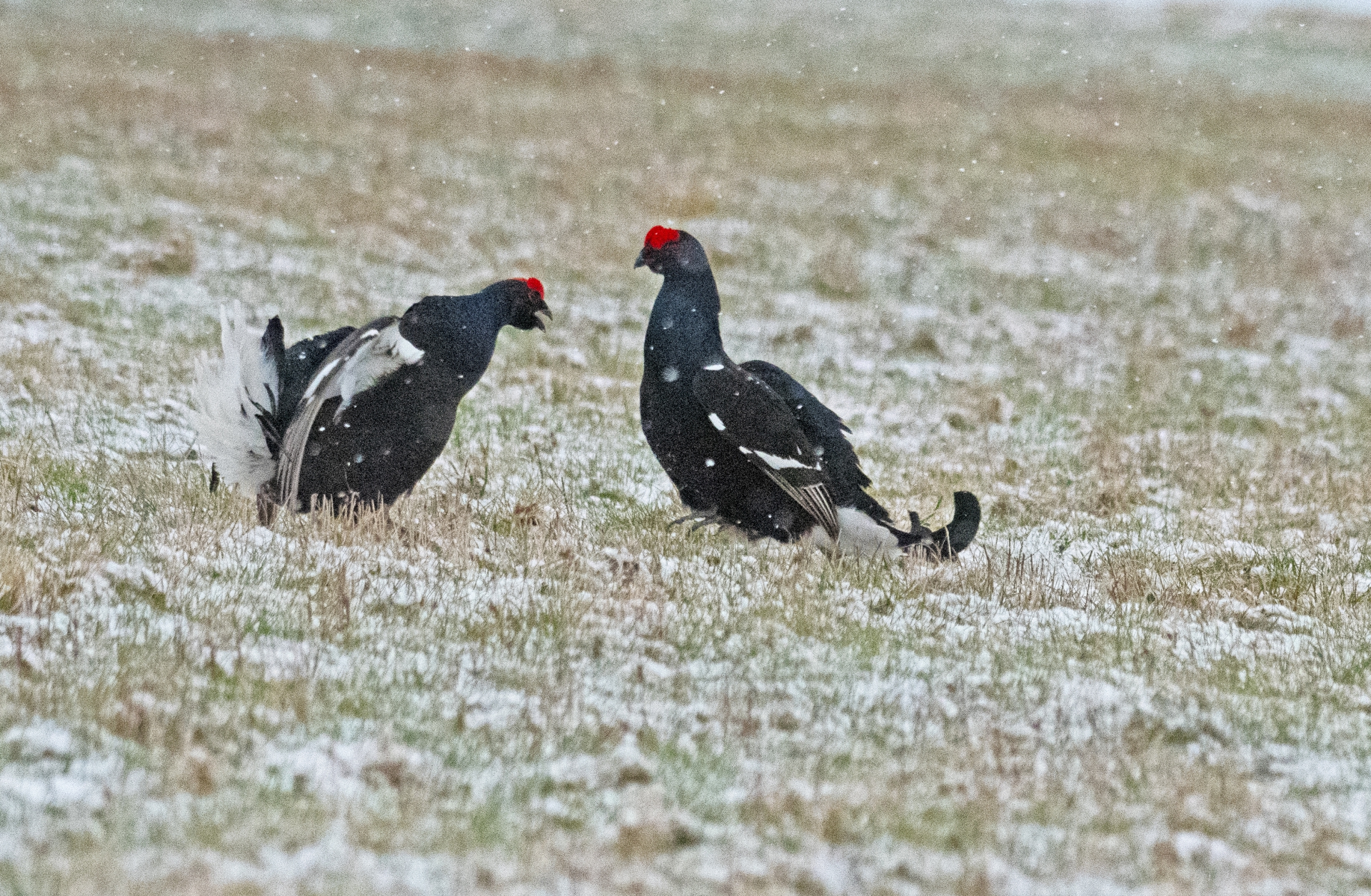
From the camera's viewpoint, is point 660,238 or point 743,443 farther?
point 660,238

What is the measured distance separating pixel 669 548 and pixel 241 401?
2288 mm

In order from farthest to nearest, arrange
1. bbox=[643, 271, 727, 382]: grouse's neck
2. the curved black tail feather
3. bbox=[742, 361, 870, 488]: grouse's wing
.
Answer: bbox=[742, 361, 870, 488]: grouse's wing
bbox=[643, 271, 727, 382]: grouse's neck
the curved black tail feather

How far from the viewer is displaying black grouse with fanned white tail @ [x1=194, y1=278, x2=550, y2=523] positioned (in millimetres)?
7102

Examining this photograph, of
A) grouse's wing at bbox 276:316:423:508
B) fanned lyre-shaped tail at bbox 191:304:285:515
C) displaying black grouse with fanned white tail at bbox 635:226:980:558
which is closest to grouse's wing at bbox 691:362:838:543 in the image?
displaying black grouse with fanned white tail at bbox 635:226:980:558

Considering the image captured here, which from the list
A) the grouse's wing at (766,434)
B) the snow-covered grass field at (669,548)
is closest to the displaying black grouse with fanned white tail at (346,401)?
the snow-covered grass field at (669,548)

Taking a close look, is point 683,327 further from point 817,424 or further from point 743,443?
point 817,424

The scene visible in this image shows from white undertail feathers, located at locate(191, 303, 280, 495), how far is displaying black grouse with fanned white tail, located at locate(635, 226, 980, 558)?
1.95m

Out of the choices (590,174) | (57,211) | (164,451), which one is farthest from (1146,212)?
(164,451)

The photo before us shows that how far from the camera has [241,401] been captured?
7.33 metres

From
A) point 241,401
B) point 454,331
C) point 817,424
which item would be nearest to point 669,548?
point 817,424

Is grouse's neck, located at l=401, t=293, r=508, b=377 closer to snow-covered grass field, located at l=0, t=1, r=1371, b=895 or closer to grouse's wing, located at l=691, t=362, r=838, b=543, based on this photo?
snow-covered grass field, located at l=0, t=1, r=1371, b=895

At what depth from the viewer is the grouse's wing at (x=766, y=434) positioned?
23.5 ft

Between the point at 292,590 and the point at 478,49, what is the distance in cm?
3232

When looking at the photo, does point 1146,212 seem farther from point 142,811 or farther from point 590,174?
point 142,811
